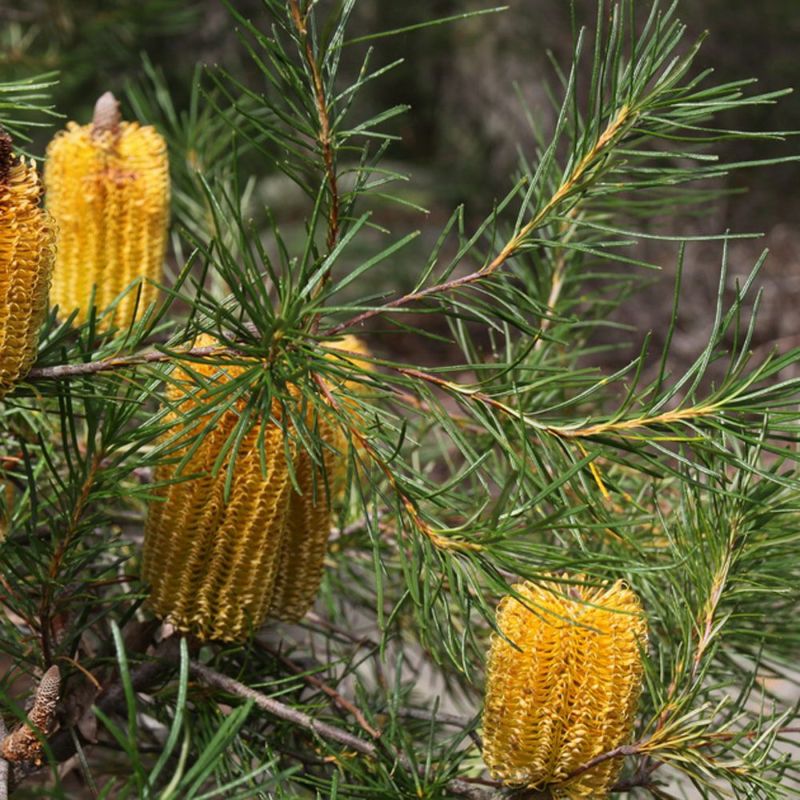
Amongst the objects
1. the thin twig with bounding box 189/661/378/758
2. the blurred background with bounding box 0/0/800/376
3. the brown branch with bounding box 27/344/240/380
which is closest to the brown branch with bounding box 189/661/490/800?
the thin twig with bounding box 189/661/378/758

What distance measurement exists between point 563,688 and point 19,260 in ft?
0.81

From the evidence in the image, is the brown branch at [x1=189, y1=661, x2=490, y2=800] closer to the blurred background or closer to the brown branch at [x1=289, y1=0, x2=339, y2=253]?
the brown branch at [x1=289, y1=0, x2=339, y2=253]

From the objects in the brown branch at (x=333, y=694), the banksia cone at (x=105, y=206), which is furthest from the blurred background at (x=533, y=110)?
the brown branch at (x=333, y=694)

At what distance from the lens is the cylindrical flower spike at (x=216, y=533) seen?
413mm

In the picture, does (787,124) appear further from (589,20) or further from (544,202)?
(544,202)

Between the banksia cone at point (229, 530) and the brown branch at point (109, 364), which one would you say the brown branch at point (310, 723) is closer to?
the banksia cone at point (229, 530)

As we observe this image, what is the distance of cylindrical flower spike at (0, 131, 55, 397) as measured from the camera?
1.20ft

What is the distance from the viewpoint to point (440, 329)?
3.21m

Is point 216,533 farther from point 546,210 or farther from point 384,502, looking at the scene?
point 546,210

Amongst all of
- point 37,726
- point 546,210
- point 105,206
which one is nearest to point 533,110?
point 105,206

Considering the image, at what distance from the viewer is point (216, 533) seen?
428 mm

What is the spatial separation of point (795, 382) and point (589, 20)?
2.58m

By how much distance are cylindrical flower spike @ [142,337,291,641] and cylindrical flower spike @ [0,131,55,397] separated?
0.19ft

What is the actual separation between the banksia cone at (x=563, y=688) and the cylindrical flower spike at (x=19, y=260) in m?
0.20
